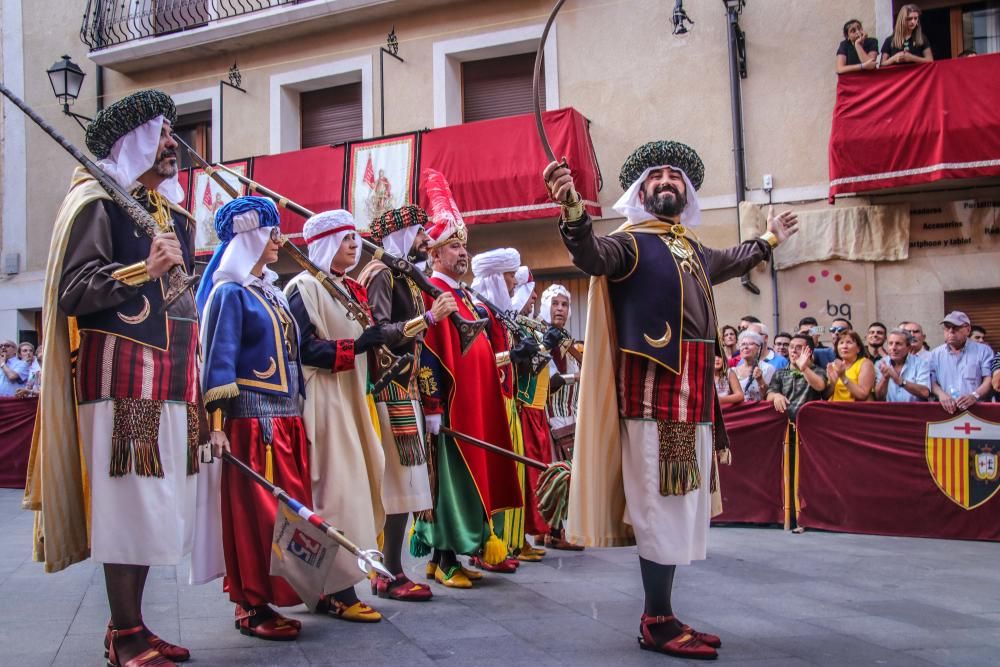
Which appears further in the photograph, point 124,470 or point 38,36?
point 38,36

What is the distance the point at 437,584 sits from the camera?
556cm

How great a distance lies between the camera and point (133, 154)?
393 cm

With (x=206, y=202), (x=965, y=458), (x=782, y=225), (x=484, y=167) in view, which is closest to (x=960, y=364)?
(x=965, y=458)

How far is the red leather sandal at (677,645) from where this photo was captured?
3.91 m

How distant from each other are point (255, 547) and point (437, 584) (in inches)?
63.0

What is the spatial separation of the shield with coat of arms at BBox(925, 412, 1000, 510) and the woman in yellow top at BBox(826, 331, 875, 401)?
676 mm

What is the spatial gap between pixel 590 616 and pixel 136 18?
15.7 m

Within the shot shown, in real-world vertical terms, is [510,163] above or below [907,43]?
below

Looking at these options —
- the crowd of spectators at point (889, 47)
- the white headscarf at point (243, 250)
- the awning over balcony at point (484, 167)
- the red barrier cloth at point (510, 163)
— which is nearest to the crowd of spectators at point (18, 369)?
the awning over balcony at point (484, 167)

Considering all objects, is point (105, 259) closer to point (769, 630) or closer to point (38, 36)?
point (769, 630)

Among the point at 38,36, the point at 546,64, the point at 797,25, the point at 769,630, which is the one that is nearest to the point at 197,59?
the point at 38,36

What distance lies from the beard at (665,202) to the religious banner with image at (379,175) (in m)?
9.85

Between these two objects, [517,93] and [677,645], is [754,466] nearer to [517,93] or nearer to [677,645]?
[677,645]

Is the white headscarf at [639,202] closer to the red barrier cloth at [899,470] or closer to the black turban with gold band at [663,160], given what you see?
the black turban with gold band at [663,160]
